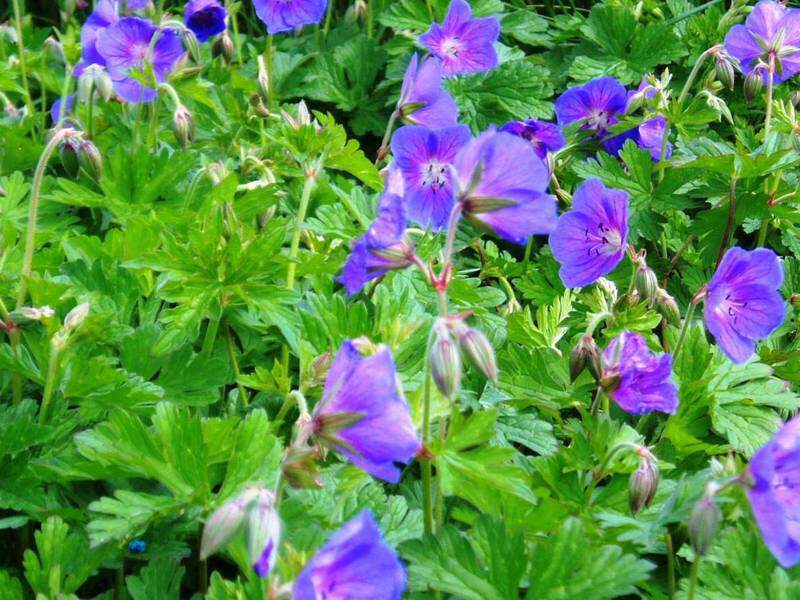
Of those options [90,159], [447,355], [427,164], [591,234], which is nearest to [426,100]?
[427,164]

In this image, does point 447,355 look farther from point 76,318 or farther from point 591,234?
point 591,234

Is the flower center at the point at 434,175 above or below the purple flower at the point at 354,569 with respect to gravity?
below

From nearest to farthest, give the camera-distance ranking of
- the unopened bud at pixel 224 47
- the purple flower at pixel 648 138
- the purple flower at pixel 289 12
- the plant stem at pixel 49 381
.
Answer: the plant stem at pixel 49 381 → the purple flower at pixel 648 138 → the purple flower at pixel 289 12 → the unopened bud at pixel 224 47

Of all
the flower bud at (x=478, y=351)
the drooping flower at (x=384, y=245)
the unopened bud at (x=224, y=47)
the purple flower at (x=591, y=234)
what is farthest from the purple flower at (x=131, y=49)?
the flower bud at (x=478, y=351)

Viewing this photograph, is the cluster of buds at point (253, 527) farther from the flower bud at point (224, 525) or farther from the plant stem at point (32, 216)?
the plant stem at point (32, 216)

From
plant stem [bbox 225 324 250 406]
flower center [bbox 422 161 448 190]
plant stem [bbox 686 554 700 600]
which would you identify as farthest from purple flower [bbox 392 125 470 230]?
plant stem [bbox 686 554 700 600]

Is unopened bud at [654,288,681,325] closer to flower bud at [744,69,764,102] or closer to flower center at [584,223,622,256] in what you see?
flower center at [584,223,622,256]
